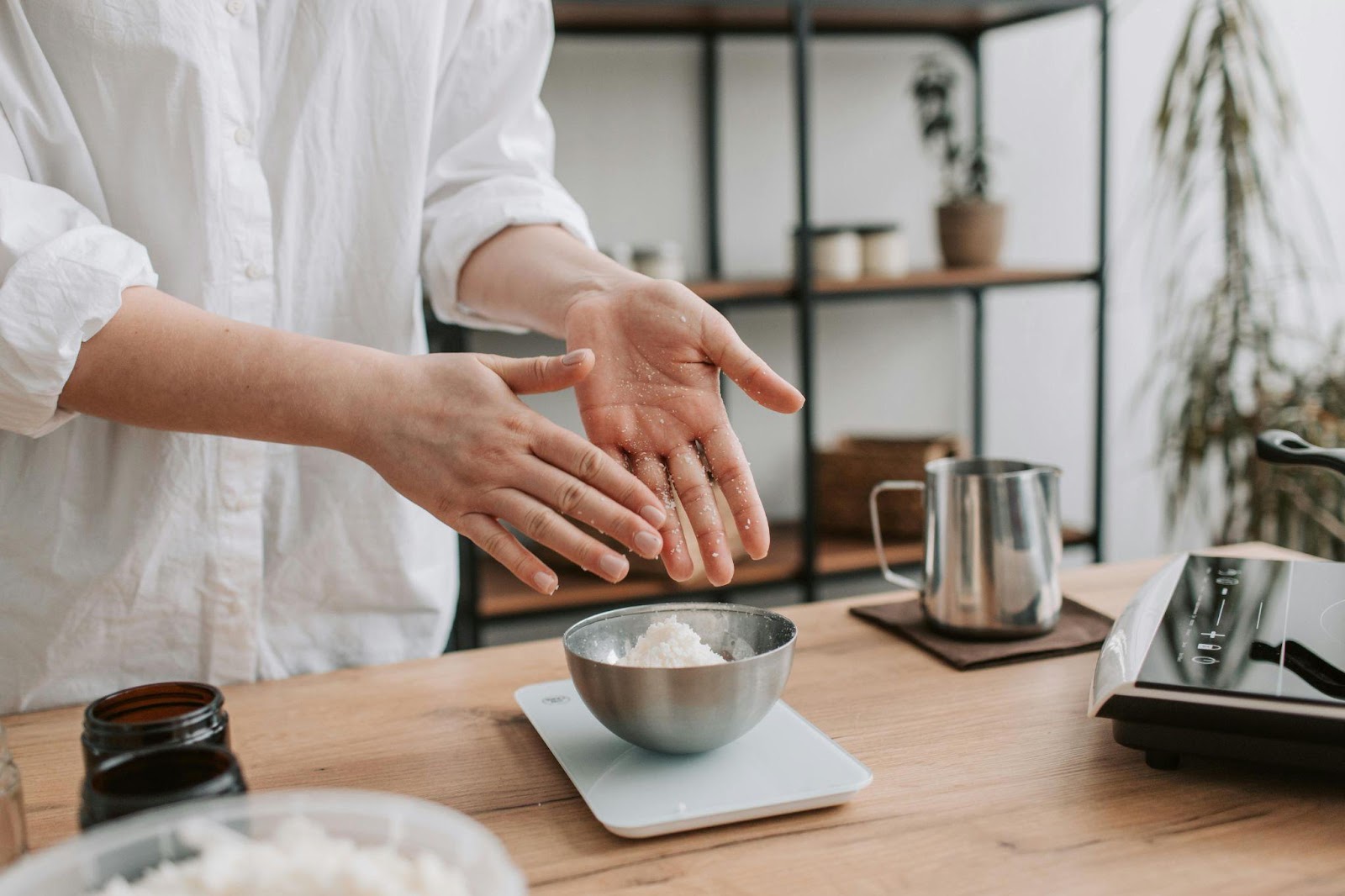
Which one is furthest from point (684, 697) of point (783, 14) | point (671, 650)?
point (783, 14)

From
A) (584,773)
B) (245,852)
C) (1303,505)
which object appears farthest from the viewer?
(1303,505)

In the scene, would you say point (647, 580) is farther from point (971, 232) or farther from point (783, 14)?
point (783, 14)

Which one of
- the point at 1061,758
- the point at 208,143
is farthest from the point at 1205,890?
the point at 208,143

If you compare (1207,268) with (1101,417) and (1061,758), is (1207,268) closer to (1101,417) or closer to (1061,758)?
(1101,417)

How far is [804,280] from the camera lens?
237cm

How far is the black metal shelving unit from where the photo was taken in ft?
7.52

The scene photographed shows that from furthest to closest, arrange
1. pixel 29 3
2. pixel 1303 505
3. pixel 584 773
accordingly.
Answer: pixel 1303 505
pixel 29 3
pixel 584 773

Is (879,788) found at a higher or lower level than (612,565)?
lower

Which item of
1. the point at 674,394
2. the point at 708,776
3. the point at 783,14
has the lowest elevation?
the point at 708,776

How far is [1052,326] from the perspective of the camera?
116 inches

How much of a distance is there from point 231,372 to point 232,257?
262mm

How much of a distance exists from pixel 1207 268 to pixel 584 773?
2534 millimetres

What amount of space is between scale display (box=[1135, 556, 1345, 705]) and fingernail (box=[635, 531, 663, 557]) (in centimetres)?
35

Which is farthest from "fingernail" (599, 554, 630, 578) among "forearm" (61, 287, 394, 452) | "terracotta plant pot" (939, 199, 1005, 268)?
"terracotta plant pot" (939, 199, 1005, 268)
